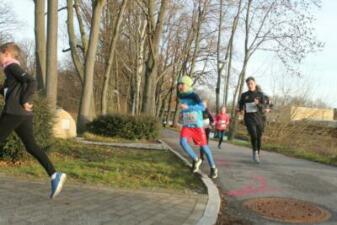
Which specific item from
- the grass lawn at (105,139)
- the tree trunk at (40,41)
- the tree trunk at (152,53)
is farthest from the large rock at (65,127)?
the tree trunk at (152,53)

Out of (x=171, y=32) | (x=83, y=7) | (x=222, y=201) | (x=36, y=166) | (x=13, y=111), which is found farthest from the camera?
(x=171, y=32)

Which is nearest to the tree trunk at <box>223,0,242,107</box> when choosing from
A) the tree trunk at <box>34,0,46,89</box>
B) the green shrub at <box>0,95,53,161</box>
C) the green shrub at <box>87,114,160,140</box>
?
the green shrub at <box>87,114,160,140</box>

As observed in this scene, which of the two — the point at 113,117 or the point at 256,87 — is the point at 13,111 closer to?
the point at 256,87

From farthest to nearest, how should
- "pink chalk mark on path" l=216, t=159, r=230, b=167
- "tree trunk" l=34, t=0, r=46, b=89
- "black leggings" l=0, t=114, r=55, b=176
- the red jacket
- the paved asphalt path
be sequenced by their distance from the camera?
the red jacket, "tree trunk" l=34, t=0, r=46, b=89, "pink chalk mark on path" l=216, t=159, r=230, b=167, the paved asphalt path, "black leggings" l=0, t=114, r=55, b=176

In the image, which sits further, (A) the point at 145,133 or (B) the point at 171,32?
(B) the point at 171,32

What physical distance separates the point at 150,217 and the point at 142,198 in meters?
1.19

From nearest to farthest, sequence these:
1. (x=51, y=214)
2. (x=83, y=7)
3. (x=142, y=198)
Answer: (x=51, y=214) < (x=142, y=198) < (x=83, y=7)

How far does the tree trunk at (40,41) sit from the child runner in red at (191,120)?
29.4 ft

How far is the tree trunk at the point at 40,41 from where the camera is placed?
17922 millimetres

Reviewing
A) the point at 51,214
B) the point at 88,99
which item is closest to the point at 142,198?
the point at 51,214

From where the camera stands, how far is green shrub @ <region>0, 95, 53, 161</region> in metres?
10.1

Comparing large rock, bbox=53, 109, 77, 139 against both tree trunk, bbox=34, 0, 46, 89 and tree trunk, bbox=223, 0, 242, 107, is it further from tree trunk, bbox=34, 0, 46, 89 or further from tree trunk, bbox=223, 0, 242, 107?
tree trunk, bbox=223, 0, 242, 107

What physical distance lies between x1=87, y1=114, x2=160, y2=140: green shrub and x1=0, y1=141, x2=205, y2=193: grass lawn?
286 inches

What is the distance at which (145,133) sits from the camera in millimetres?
20797
